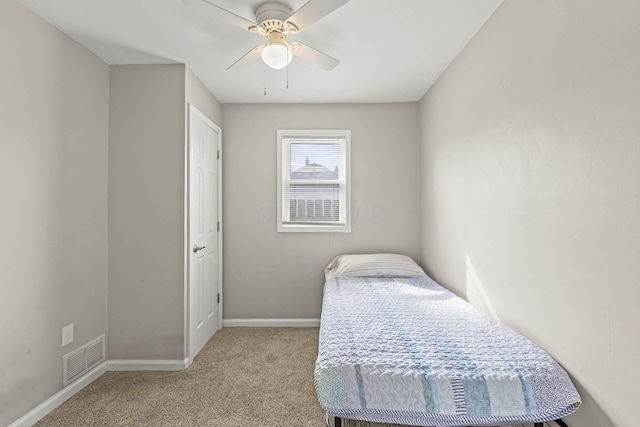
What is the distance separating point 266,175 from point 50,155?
190 cm

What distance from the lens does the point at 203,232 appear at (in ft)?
10.2

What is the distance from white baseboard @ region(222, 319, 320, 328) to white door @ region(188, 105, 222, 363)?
128 millimetres

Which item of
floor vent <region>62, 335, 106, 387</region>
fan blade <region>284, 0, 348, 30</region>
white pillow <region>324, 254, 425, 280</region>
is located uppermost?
fan blade <region>284, 0, 348, 30</region>

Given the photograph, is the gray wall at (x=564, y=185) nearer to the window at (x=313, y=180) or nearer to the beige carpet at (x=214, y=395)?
the beige carpet at (x=214, y=395)

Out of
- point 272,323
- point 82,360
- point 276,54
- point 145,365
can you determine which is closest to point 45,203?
point 82,360

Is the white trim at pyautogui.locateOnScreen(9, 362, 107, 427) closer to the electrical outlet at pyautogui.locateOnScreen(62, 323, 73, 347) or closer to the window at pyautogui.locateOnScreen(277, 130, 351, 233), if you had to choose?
the electrical outlet at pyautogui.locateOnScreen(62, 323, 73, 347)

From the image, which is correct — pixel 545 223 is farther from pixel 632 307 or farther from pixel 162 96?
pixel 162 96

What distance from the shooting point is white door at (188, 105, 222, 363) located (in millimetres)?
2832

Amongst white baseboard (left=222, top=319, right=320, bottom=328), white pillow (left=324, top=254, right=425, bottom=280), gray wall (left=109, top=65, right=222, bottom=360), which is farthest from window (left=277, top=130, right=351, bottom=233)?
gray wall (left=109, top=65, right=222, bottom=360)

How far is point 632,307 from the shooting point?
111 cm

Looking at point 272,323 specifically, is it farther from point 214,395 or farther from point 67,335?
point 67,335

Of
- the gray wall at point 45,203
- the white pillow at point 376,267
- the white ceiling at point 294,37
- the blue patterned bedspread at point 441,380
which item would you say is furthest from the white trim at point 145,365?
the white ceiling at point 294,37

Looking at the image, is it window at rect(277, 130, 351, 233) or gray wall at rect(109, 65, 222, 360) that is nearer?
gray wall at rect(109, 65, 222, 360)

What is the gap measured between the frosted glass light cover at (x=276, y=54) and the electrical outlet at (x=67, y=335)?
2225mm
